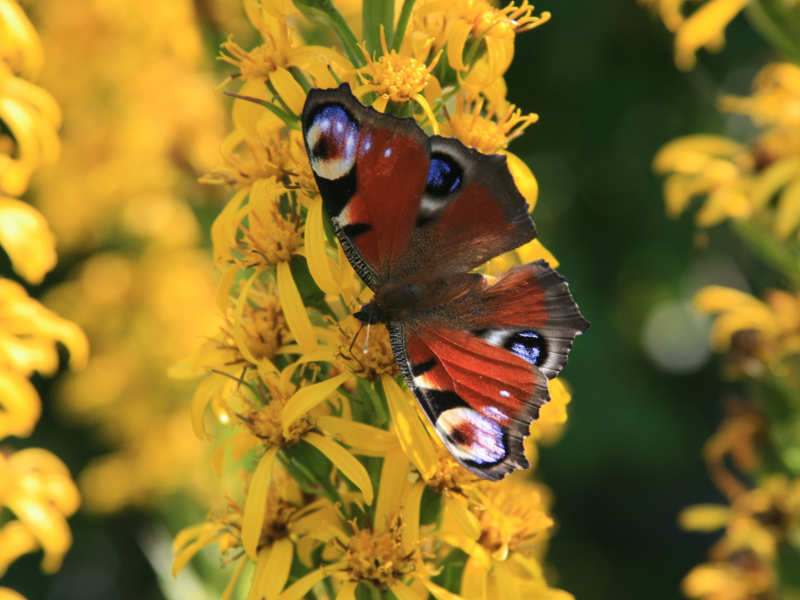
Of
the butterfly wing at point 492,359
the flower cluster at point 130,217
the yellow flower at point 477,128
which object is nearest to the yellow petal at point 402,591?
the butterfly wing at point 492,359

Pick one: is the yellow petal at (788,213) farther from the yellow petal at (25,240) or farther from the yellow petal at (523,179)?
the yellow petal at (25,240)

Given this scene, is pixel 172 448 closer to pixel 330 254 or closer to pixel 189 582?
pixel 189 582

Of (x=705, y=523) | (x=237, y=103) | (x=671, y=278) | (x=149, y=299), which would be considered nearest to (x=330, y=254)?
(x=237, y=103)

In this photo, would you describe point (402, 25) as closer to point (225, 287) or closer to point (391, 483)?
point (225, 287)

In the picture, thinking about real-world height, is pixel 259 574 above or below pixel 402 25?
below

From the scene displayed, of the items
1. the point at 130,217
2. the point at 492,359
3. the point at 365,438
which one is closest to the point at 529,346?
the point at 492,359

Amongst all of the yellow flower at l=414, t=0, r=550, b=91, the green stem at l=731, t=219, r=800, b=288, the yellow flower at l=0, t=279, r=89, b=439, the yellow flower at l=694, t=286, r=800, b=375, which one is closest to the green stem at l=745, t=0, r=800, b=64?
the green stem at l=731, t=219, r=800, b=288

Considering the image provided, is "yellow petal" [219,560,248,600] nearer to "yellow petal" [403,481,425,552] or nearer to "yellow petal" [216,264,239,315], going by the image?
"yellow petal" [403,481,425,552]
